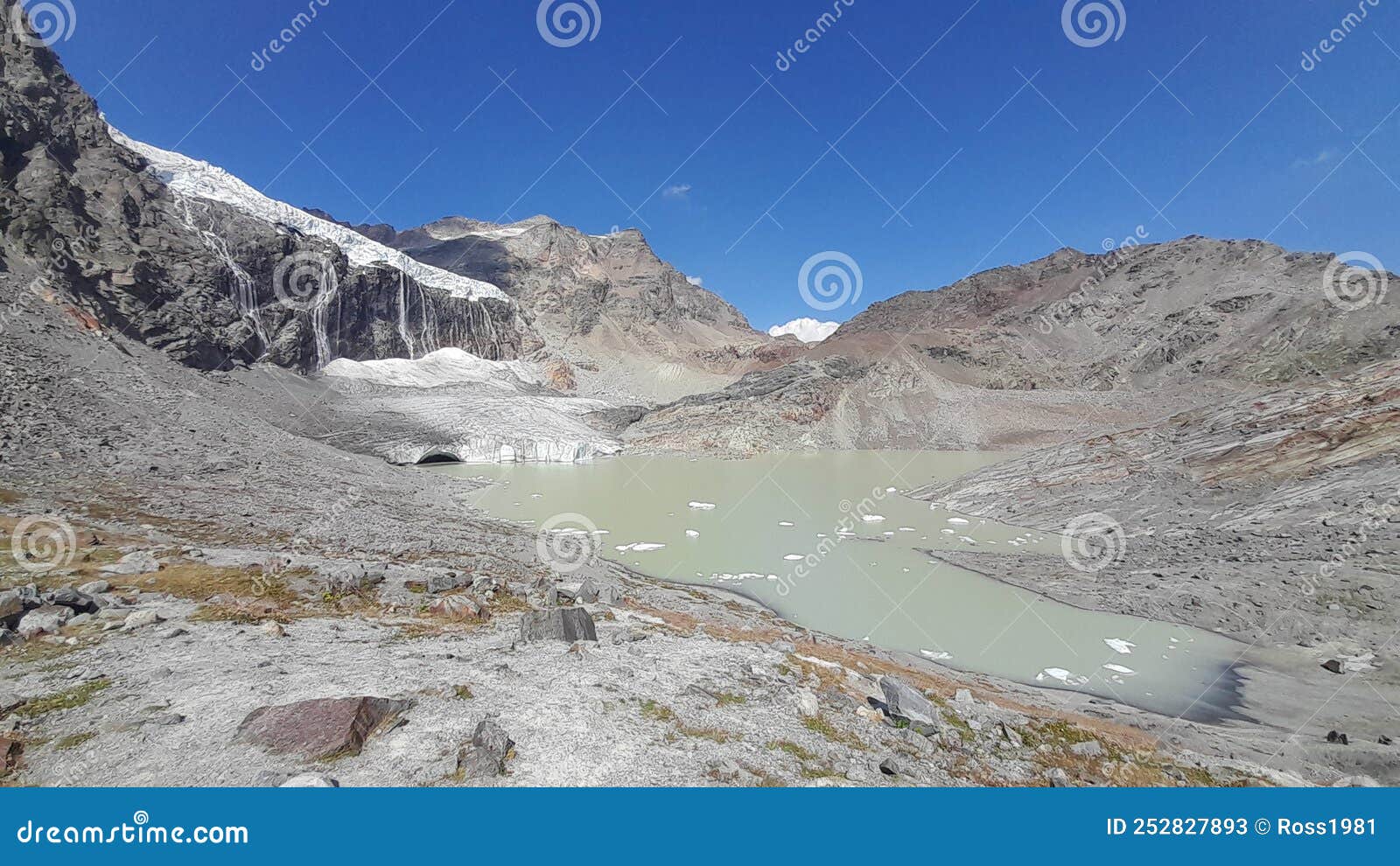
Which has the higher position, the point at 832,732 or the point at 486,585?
the point at 486,585

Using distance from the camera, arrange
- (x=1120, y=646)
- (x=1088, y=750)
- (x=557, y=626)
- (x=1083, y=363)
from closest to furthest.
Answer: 1. (x=1088, y=750)
2. (x=557, y=626)
3. (x=1120, y=646)
4. (x=1083, y=363)

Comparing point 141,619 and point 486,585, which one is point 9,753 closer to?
point 141,619

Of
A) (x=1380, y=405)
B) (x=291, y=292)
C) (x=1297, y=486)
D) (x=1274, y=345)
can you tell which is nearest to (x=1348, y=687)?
(x=1297, y=486)

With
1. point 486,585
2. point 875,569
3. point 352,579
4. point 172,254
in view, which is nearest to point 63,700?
point 352,579

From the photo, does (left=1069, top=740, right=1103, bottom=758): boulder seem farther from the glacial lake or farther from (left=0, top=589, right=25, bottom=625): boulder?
(left=0, top=589, right=25, bottom=625): boulder

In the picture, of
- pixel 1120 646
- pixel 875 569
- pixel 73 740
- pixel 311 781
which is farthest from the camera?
pixel 875 569

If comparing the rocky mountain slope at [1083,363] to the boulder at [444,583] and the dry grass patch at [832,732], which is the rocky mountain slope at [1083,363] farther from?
the dry grass patch at [832,732]

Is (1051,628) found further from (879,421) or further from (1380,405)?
(879,421)
